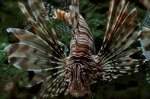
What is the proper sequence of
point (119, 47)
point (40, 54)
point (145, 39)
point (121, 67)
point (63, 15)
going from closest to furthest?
1. point (145, 39)
2. point (121, 67)
3. point (119, 47)
4. point (40, 54)
5. point (63, 15)

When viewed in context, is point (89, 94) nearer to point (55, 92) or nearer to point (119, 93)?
point (55, 92)

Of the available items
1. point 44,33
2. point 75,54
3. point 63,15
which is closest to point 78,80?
point 75,54

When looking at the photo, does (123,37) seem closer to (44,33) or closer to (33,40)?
(44,33)

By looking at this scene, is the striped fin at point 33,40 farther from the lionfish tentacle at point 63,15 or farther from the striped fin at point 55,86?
the lionfish tentacle at point 63,15

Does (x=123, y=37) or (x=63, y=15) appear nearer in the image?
(x=123, y=37)

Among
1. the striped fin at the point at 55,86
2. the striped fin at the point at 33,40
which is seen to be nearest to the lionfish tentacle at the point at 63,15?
the striped fin at the point at 33,40

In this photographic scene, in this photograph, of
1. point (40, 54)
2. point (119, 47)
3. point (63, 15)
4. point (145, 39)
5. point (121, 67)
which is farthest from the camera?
point (63, 15)

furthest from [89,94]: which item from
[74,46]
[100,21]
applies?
[100,21]
